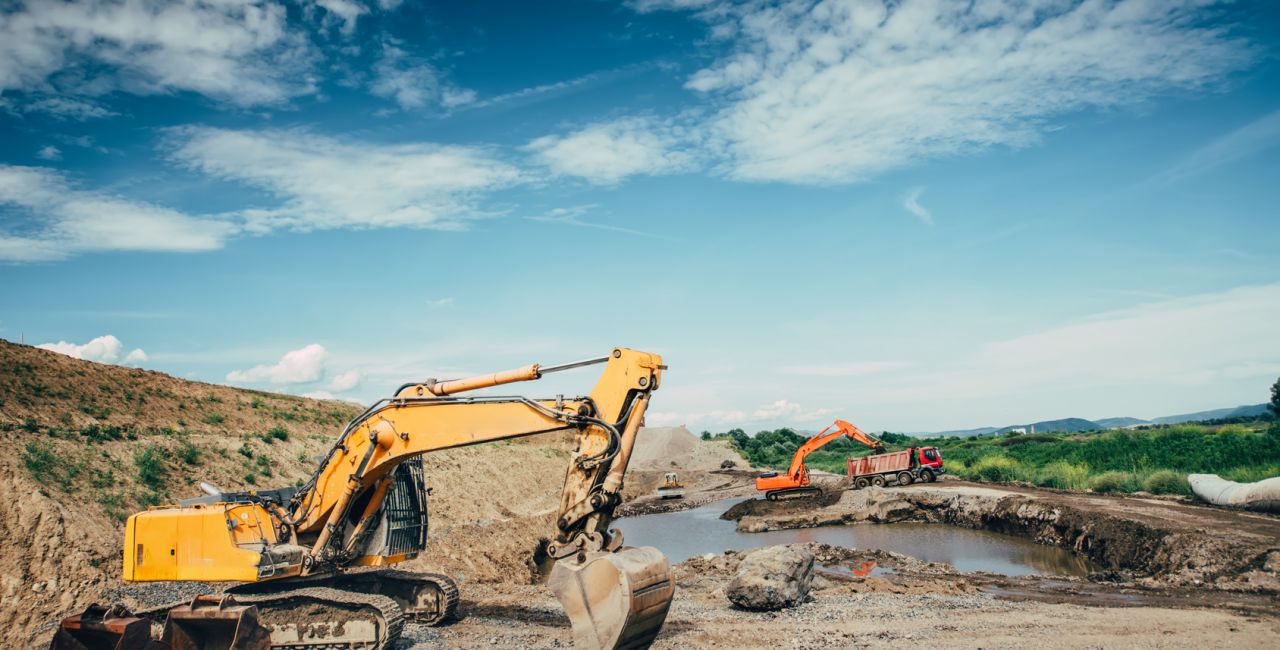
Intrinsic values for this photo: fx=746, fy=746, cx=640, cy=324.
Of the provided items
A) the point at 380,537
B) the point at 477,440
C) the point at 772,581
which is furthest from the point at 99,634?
the point at 772,581

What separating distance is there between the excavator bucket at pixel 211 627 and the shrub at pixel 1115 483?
29676mm

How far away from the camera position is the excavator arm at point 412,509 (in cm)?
719

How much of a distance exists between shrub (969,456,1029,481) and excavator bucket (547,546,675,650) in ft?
107

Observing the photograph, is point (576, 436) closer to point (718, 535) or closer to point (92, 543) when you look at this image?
point (92, 543)

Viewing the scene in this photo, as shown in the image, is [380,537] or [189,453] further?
[189,453]

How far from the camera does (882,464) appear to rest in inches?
1305

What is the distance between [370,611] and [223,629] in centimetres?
170

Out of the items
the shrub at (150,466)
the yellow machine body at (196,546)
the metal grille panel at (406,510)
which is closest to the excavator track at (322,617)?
the yellow machine body at (196,546)

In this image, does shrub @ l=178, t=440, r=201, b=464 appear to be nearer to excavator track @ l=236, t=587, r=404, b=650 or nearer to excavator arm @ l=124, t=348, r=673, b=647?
excavator arm @ l=124, t=348, r=673, b=647

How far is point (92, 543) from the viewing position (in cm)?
1548

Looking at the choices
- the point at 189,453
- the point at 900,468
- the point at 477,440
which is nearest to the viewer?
the point at 477,440

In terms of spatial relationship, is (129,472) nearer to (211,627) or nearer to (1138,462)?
(211,627)

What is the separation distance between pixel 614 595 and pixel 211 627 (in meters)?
5.40

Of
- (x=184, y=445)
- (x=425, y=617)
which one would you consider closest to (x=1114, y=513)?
(x=425, y=617)
